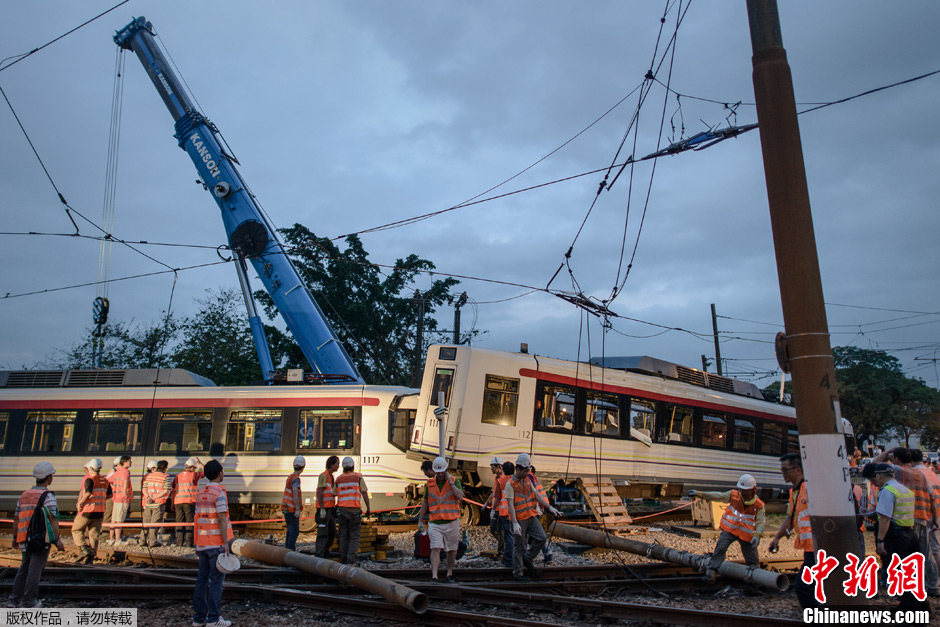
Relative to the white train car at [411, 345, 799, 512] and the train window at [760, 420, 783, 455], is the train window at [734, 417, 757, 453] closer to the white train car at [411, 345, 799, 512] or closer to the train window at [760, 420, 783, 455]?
the white train car at [411, 345, 799, 512]

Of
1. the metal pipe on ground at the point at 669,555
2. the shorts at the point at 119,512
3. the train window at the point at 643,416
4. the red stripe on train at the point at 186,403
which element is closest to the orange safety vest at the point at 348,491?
the metal pipe on ground at the point at 669,555

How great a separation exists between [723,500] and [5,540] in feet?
49.8

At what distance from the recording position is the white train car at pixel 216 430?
15141 mm

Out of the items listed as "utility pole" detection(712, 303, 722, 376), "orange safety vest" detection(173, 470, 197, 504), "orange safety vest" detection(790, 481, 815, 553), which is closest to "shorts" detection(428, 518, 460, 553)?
"orange safety vest" detection(790, 481, 815, 553)

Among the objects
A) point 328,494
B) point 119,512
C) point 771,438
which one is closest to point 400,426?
point 328,494

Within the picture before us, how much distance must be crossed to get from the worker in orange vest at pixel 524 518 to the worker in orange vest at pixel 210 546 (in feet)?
13.0

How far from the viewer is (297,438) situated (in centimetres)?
1524

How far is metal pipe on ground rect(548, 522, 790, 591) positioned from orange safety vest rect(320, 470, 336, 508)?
3.94 m

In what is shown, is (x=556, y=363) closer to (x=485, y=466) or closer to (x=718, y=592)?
(x=485, y=466)

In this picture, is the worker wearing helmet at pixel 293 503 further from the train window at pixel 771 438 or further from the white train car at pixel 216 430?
the train window at pixel 771 438

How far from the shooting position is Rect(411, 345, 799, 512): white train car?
560 inches

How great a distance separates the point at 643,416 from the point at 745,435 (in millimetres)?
4207

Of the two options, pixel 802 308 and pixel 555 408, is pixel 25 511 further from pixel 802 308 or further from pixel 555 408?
pixel 555 408

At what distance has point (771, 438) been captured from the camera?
19.3 meters
